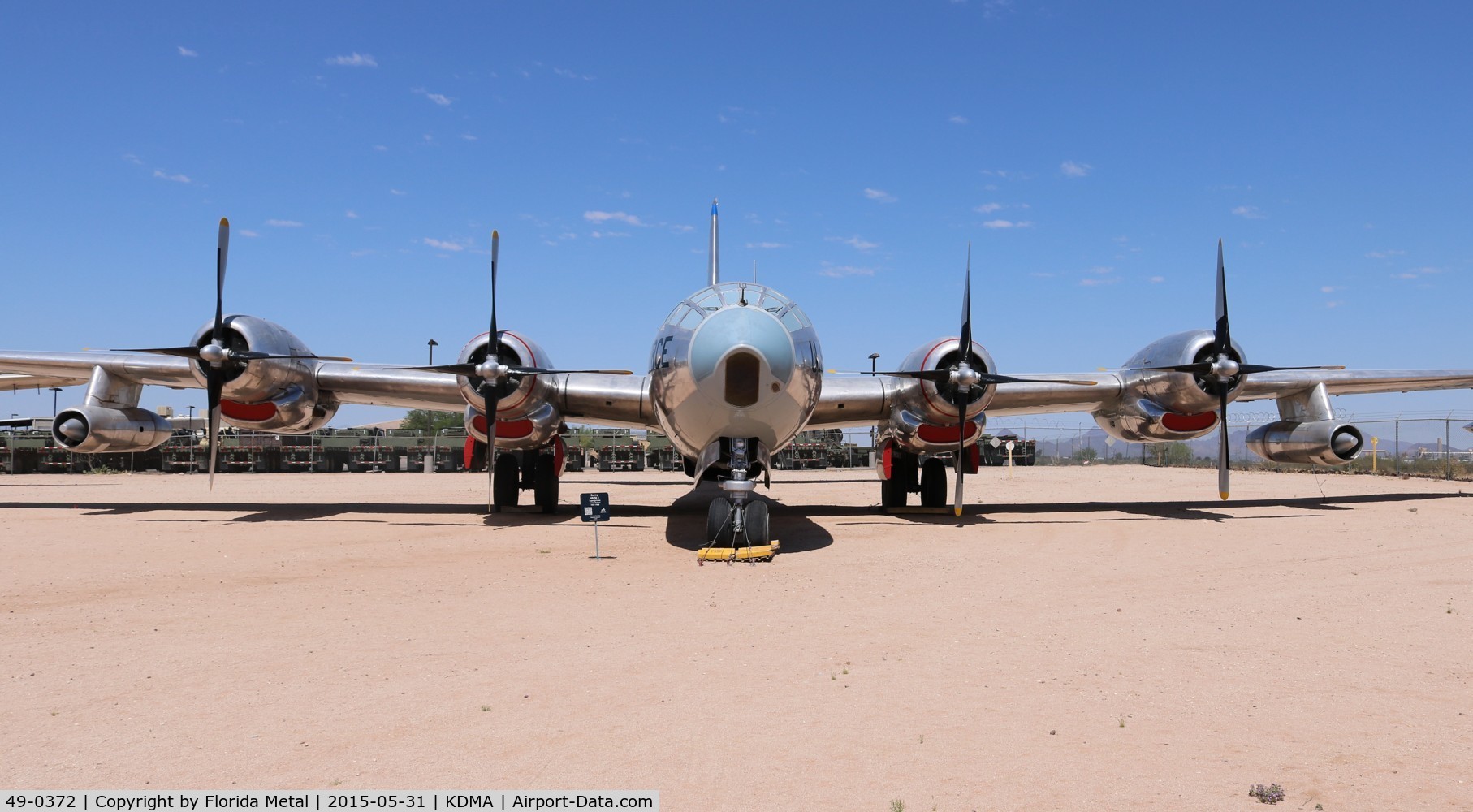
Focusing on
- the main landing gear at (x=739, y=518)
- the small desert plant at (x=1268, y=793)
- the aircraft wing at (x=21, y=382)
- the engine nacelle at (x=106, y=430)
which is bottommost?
the small desert plant at (x=1268, y=793)

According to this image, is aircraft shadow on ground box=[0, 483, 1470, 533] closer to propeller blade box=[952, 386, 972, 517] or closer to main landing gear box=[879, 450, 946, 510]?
main landing gear box=[879, 450, 946, 510]

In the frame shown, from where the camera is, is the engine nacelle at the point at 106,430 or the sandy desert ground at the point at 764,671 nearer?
the sandy desert ground at the point at 764,671

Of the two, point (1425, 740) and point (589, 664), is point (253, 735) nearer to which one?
point (589, 664)

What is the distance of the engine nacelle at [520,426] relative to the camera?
17.1m

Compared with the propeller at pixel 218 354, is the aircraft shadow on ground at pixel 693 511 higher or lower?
lower

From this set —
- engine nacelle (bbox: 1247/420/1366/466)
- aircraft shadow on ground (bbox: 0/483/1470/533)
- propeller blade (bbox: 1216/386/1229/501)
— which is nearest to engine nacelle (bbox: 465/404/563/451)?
aircraft shadow on ground (bbox: 0/483/1470/533)

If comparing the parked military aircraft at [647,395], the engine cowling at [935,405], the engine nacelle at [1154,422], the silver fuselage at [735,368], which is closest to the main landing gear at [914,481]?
the parked military aircraft at [647,395]

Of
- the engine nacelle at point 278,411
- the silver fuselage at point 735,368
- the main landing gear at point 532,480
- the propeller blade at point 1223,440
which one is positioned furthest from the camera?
the main landing gear at point 532,480

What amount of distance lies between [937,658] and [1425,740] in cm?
267

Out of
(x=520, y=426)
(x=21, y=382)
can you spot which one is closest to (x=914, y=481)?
(x=520, y=426)

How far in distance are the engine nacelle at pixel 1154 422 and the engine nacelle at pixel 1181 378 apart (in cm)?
13

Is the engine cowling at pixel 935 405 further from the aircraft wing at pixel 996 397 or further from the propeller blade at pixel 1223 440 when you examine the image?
the propeller blade at pixel 1223 440

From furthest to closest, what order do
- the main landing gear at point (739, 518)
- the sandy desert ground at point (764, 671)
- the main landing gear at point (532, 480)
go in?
the main landing gear at point (532, 480)
the main landing gear at point (739, 518)
the sandy desert ground at point (764, 671)

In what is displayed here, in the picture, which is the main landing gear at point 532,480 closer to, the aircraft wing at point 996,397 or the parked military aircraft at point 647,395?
the parked military aircraft at point 647,395
